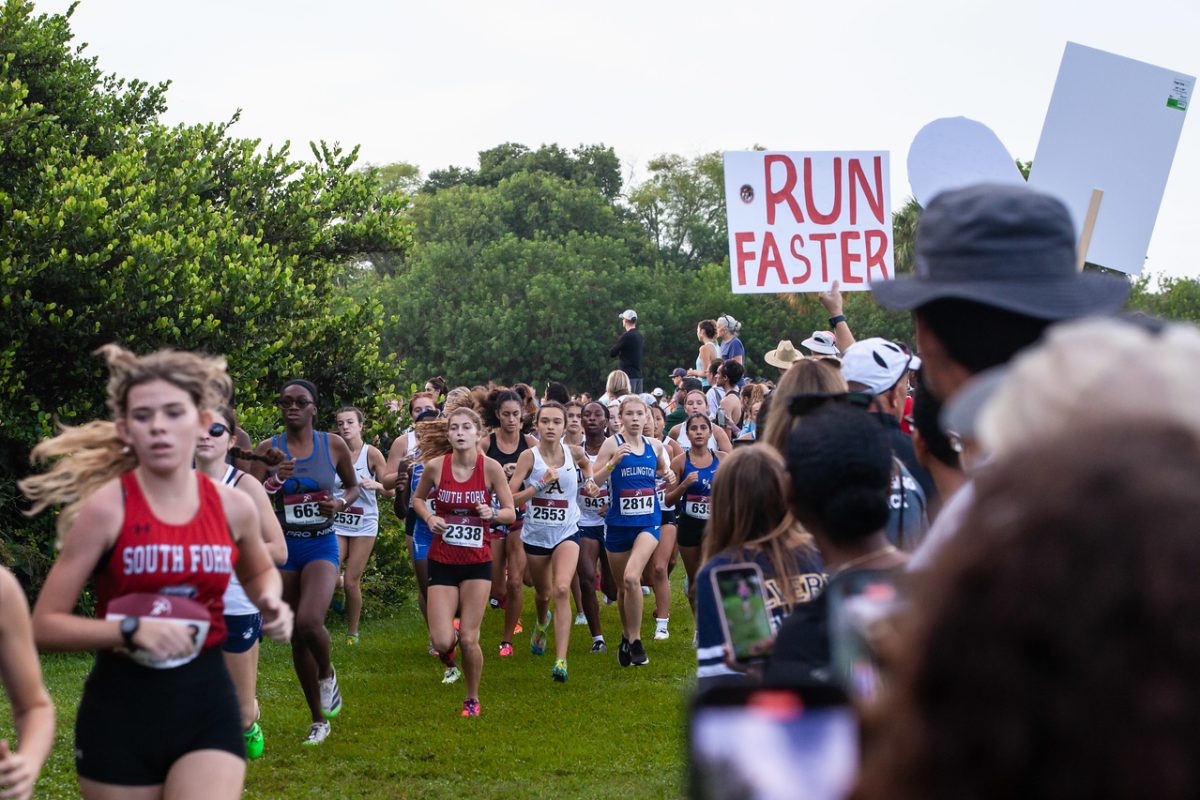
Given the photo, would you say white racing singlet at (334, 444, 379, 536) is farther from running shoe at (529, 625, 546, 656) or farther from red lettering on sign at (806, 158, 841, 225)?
red lettering on sign at (806, 158, 841, 225)

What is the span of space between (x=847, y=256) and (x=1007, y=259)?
20.5ft

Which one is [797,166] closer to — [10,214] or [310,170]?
[10,214]

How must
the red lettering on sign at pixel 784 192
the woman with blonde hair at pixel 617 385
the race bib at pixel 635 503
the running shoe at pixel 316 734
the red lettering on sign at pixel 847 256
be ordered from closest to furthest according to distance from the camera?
the red lettering on sign at pixel 847 256
the red lettering on sign at pixel 784 192
the running shoe at pixel 316 734
the race bib at pixel 635 503
the woman with blonde hair at pixel 617 385

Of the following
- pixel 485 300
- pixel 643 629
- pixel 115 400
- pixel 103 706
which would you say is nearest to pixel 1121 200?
pixel 115 400

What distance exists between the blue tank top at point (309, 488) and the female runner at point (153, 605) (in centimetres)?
507

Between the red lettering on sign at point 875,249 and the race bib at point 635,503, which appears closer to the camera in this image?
the red lettering on sign at point 875,249

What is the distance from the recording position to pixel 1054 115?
219 inches

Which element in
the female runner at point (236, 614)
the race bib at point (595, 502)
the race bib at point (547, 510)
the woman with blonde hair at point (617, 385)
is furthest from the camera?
the woman with blonde hair at point (617, 385)

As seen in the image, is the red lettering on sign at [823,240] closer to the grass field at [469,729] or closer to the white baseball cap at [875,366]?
the white baseball cap at [875,366]

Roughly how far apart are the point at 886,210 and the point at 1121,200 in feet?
9.42

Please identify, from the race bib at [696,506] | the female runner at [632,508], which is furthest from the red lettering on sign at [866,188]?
the female runner at [632,508]

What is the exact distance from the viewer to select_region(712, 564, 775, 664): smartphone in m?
2.93

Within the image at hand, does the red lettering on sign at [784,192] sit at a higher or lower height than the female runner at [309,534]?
higher

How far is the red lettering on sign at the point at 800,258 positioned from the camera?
835 centimetres
